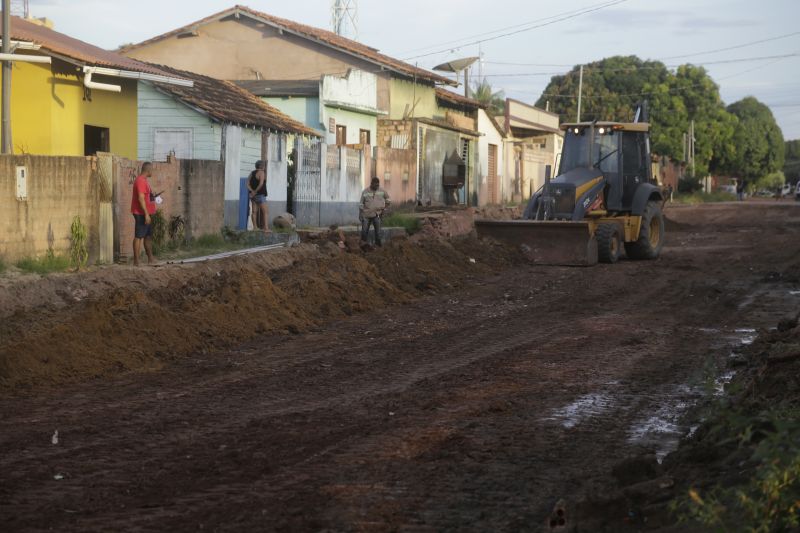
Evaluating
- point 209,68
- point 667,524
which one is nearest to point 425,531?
point 667,524

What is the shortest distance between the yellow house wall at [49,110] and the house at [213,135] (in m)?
2.17

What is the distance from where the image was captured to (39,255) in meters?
15.3

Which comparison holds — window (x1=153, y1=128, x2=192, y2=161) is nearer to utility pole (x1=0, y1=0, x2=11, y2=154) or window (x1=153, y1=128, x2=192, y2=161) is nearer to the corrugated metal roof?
utility pole (x1=0, y1=0, x2=11, y2=154)

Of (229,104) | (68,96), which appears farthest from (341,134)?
(68,96)

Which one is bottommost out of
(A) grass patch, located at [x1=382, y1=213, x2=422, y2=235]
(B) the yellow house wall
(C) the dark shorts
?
(A) grass patch, located at [x1=382, y1=213, x2=422, y2=235]

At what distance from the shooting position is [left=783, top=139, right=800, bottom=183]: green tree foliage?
136 m

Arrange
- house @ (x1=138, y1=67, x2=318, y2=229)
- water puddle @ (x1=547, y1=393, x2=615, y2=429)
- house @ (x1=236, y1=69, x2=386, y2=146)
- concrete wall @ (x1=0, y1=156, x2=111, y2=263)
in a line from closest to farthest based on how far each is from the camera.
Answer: water puddle @ (x1=547, y1=393, x2=615, y2=429) → concrete wall @ (x1=0, y1=156, x2=111, y2=263) → house @ (x1=138, y1=67, x2=318, y2=229) → house @ (x1=236, y1=69, x2=386, y2=146)

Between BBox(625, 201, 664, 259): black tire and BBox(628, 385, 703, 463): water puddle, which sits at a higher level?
BBox(625, 201, 664, 259): black tire

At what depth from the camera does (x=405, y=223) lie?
86.6ft

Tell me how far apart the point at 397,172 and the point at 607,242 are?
13852 millimetres

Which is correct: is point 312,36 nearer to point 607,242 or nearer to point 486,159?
point 486,159

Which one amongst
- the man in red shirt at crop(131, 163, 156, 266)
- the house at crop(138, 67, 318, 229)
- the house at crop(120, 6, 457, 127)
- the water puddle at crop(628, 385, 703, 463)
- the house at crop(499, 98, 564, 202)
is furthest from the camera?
the house at crop(499, 98, 564, 202)

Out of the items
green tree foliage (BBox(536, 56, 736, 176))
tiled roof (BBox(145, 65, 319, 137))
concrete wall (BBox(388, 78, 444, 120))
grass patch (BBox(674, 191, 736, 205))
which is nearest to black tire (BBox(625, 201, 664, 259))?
tiled roof (BBox(145, 65, 319, 137))

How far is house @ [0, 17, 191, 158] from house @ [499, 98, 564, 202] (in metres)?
27.0
